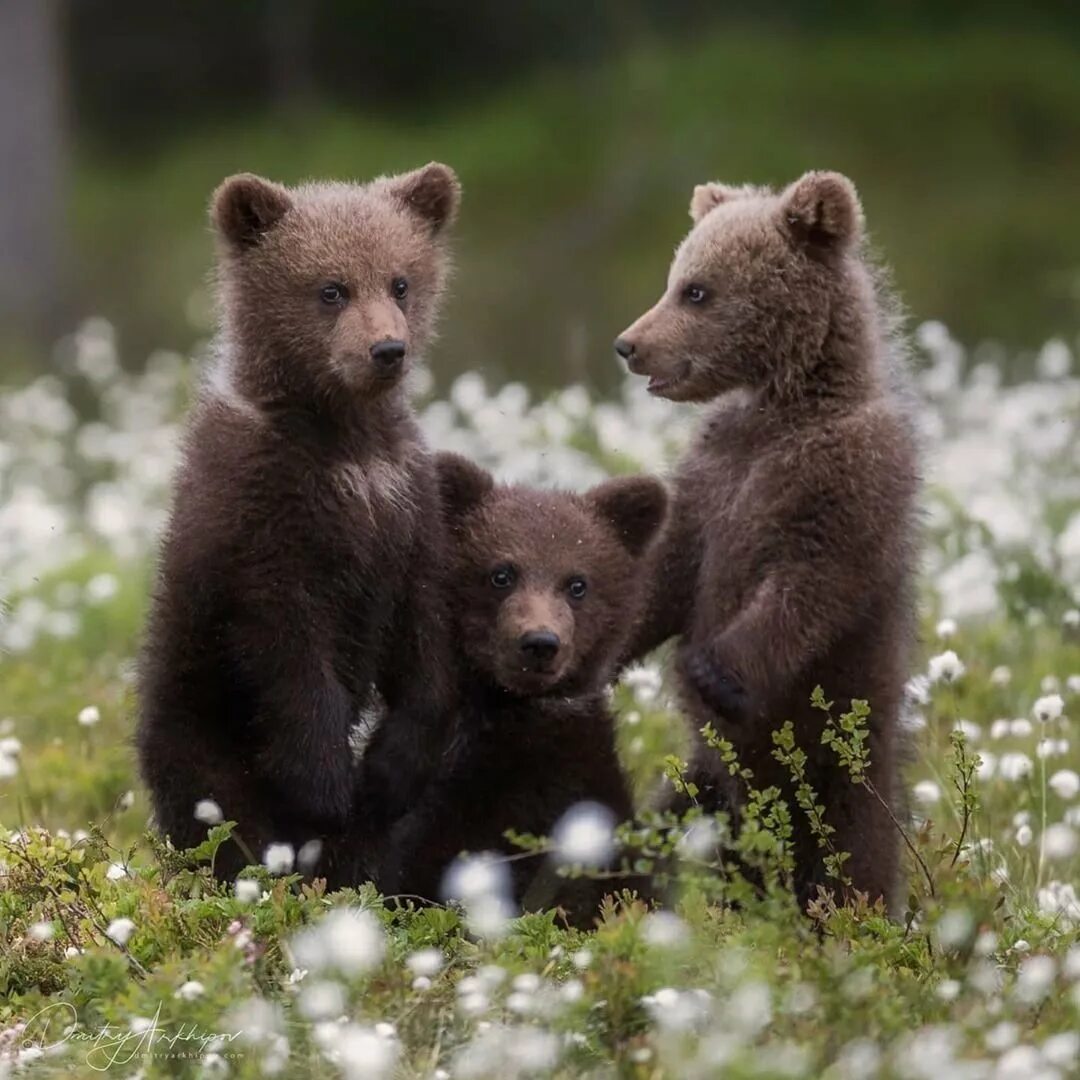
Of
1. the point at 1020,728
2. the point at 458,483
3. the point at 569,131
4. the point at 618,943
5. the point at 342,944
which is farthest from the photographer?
the point at 569,131

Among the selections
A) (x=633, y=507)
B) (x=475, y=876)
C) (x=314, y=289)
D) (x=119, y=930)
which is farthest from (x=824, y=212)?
(x=119, y=930)

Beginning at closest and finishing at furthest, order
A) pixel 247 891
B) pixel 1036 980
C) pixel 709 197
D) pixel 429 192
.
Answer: pixel 1036 980, pixel 247 891, pixel 429 192, pixel 709 197

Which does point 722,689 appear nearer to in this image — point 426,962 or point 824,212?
point 824,212

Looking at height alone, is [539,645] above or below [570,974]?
above

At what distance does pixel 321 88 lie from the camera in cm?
2256

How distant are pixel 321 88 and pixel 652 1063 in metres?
19.5

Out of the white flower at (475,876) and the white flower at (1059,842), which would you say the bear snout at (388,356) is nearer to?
the white flower at (475,876)

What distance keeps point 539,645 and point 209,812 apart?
35.4 inches

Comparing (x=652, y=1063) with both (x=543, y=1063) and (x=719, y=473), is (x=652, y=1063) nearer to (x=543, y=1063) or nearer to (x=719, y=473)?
(x=543, y=1063)

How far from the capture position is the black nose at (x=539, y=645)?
5.52 metres

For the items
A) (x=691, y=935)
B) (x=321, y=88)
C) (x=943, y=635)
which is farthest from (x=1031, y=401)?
(x=321, y=88)

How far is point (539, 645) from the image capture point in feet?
18.1

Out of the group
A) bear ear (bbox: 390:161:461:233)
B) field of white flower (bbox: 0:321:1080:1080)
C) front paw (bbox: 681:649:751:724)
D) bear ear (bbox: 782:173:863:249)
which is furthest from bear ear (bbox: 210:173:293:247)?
front paw (bbox: 681:649:751:724)

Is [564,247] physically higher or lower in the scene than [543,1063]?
lower
